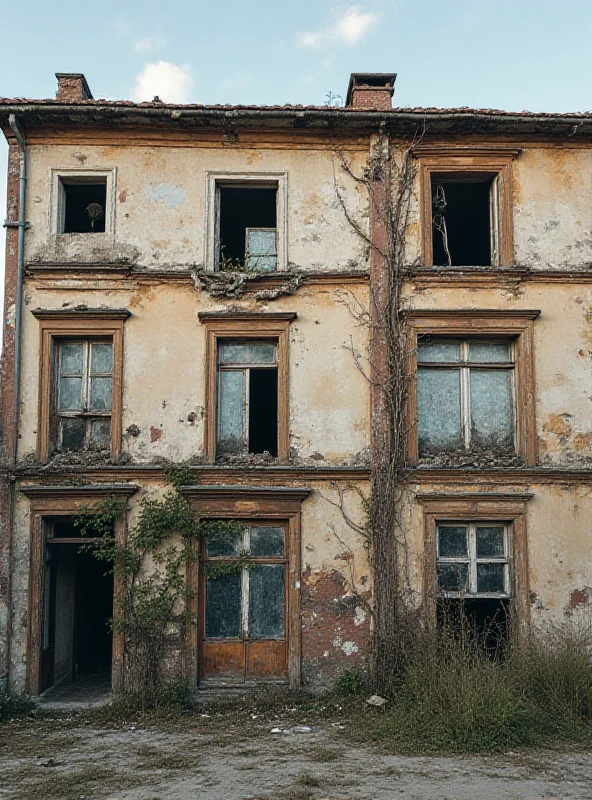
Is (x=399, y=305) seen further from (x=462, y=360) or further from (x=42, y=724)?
(x=42, y=724)

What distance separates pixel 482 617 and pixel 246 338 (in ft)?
18.5

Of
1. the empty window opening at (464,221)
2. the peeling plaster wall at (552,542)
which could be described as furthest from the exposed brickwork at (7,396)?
the empty window opening at (464,221)

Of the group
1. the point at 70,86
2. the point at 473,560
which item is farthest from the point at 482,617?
the point at 70,86

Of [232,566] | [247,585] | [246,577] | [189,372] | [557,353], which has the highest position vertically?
[557,353]

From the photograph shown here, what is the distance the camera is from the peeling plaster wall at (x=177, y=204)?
12055mm

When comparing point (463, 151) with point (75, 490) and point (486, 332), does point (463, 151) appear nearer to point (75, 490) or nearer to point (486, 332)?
point (486, 332)

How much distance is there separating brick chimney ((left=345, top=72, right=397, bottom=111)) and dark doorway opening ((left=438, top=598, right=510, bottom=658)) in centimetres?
790

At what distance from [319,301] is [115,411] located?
3.56 metres

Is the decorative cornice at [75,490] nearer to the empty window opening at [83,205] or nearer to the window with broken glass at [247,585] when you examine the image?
the window with broken glass at [247,585]

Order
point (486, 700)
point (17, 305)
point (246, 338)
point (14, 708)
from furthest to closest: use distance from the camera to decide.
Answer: point (246, 338), point (17, 305), point (14, 708), point (486, 700)

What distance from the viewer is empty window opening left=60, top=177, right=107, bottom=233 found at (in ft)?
40.6

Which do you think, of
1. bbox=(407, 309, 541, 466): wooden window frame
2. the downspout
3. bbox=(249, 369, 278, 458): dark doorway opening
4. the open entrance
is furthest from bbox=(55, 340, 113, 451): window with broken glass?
bbox=(407, 309, 541, 466): wooden window frame

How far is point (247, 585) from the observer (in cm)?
1162

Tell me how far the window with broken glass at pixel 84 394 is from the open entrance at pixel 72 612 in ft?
4.11
